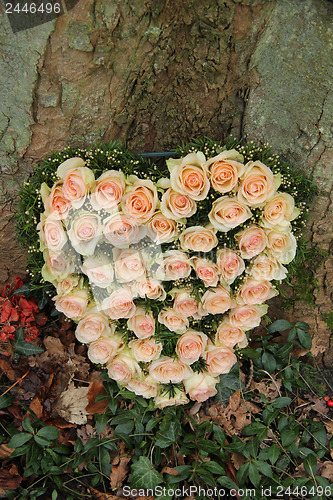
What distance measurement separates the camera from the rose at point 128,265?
6.31ft

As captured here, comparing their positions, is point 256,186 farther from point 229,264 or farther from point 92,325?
point 92,325

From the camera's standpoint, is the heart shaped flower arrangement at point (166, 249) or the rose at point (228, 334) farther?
the rose at point (228, 334)

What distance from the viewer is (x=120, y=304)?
6.55 feet

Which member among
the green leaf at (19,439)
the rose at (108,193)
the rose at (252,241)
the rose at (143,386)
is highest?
the rose at (108,193)

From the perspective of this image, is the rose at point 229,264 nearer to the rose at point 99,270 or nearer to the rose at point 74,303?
the rose at point 99,270

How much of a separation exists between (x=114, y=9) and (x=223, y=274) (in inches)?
56.1

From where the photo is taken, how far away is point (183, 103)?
2.33 meters

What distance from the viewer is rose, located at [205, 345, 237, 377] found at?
7.25ft

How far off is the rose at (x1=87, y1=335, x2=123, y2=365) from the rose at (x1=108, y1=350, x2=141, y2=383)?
48 millimetres

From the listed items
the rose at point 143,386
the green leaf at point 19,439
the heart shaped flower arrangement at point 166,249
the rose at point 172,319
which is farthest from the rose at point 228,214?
the green leaf at point 19,439

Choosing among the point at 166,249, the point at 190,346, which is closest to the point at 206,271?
the point at 166,249

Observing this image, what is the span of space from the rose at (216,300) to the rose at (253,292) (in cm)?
9

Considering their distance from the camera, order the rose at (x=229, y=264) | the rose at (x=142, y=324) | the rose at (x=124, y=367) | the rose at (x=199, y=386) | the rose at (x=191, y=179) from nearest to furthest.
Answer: the rose at (x=191, y=179), the rose at (x=229, y=264), the rose at (x=142, y=324), the rose at (x=124, y=367), the rose at (x=199, y=386)

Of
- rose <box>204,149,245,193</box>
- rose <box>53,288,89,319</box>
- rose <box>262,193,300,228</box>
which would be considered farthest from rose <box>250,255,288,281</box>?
rose <box>53,288,89,319</box>
